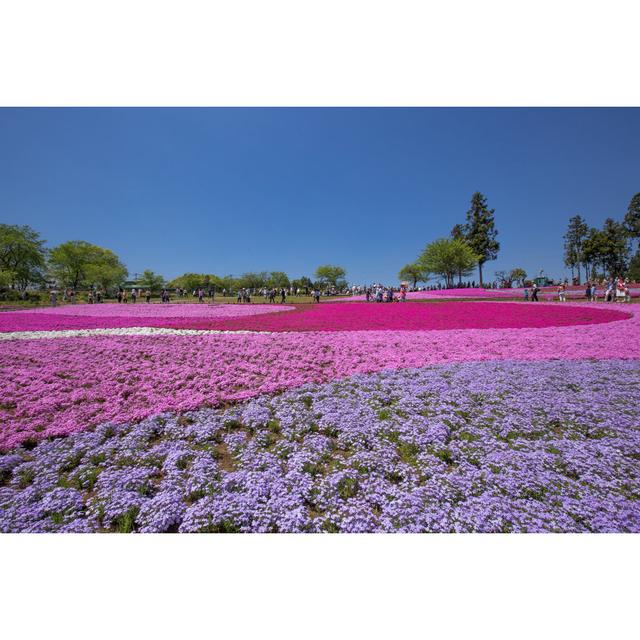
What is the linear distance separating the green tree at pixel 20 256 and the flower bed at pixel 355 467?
8005mm

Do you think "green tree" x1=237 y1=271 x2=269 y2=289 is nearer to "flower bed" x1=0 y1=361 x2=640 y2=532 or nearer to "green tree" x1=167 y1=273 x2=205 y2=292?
"green tree" x1=167 y1=273 x2=205 y2=292

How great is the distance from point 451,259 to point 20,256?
134ft

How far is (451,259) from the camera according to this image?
37375 mm

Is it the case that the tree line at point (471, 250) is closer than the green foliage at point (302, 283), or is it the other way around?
the tree line at point (471, 250)

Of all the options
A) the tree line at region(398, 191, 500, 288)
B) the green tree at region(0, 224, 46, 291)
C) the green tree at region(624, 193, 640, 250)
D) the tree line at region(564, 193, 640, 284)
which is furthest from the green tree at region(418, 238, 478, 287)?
the green tree at region(0, 224, 46, 291)

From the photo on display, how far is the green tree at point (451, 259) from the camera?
36.9 metres

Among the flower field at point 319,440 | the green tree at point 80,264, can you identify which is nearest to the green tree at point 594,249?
the flower field at point 319,440

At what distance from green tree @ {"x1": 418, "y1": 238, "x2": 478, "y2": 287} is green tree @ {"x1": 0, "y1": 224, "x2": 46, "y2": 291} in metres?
39.8

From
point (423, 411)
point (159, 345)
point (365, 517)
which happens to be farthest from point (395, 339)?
point (159, 345)

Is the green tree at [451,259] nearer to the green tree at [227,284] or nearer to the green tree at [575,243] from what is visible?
the green tree at [575,243]

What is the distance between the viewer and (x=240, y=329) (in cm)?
964

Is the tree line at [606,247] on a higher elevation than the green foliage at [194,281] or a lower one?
lower

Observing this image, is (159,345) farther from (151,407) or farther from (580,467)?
(580,467)

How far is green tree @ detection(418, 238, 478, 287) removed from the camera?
36906mm
